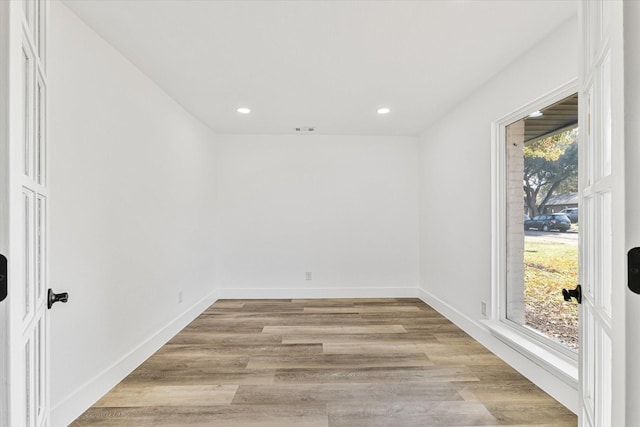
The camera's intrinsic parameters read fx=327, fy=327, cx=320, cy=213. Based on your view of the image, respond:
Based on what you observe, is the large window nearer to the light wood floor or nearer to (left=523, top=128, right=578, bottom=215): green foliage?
(left=523, top=128, right=578, bottom=215): green foliage

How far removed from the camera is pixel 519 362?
251cm

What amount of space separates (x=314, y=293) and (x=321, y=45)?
3.49 meters

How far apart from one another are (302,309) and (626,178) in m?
4.02

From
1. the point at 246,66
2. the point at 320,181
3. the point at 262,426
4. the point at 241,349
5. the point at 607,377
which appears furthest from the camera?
the point at 320,181

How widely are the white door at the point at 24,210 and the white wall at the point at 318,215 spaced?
3.70 meters

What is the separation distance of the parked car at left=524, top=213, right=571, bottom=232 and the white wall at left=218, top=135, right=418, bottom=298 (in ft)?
7.89

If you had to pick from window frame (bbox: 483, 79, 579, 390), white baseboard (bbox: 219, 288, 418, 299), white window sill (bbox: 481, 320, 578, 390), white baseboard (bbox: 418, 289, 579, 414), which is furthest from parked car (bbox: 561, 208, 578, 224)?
white baseboard (bbox: 219, 288, 418, 299)

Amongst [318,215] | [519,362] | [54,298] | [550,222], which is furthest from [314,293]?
[54,298]

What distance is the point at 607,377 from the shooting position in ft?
2.92

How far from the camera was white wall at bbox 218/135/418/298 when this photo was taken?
485cm

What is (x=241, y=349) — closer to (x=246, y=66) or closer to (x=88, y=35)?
(x=246, y=66)

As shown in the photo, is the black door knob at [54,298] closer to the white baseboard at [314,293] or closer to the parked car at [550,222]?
the parked car at [550,222]

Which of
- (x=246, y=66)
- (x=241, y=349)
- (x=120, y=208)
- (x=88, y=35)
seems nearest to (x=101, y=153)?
(x=120, y=208)

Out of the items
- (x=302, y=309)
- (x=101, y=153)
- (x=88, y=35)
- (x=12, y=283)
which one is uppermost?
(x=88, y=35)
